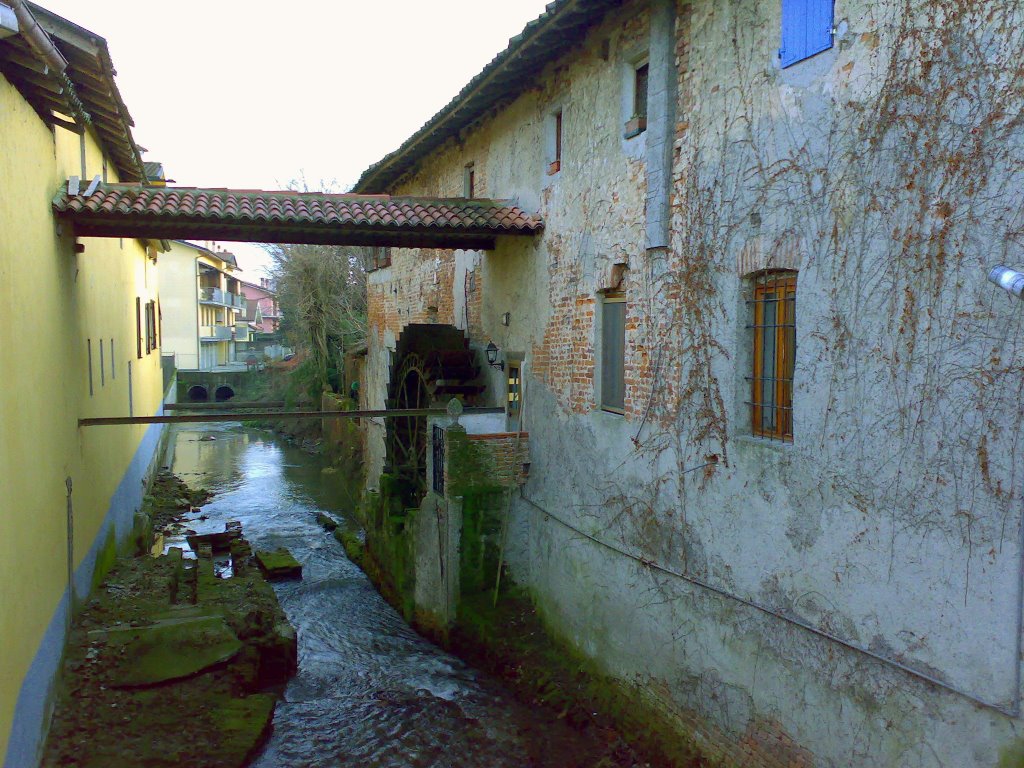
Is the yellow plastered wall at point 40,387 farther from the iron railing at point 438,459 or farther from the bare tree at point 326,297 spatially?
the bare tree at point 326,297

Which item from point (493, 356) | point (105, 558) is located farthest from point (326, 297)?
point (105, 558)

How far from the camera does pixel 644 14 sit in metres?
6.69

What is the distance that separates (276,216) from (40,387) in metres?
3.03

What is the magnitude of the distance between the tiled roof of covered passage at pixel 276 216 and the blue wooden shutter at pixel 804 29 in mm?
4179

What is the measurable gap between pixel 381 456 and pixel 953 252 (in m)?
14.0

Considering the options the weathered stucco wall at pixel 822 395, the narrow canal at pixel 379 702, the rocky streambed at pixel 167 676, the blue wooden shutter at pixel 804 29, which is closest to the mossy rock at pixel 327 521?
the narrow canal at pixel 379 702

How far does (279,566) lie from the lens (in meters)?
13.4

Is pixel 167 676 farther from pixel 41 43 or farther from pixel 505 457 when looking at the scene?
pixel 41 43

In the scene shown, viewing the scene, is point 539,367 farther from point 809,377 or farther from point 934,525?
point 934,525

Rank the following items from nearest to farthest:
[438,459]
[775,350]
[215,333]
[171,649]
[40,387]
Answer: [775,350] → [40,387] → [171,649] → [438,459] → [215,333]

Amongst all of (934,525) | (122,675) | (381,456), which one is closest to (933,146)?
(934,525)

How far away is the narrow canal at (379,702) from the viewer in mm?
7379

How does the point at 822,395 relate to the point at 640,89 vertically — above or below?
below

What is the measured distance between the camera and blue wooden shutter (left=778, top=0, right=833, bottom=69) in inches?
189
